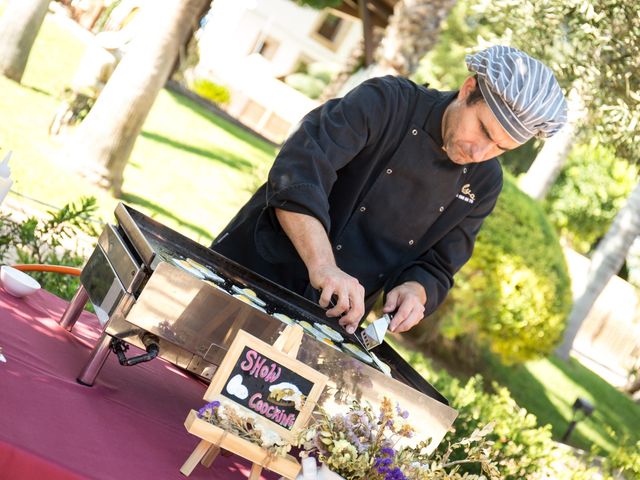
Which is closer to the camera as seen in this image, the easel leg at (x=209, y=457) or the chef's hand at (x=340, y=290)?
the easel leg at (x=209, y=457)

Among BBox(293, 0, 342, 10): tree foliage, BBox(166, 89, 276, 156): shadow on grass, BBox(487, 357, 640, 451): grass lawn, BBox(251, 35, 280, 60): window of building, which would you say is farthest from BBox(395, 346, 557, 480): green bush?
BBox(251, 35, 280, 60): window of building

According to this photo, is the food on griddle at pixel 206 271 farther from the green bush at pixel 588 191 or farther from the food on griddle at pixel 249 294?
the green bush at pixel 588 191

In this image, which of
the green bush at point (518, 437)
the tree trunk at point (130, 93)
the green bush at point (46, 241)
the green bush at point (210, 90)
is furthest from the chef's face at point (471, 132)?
the green bush at point (210, 90)

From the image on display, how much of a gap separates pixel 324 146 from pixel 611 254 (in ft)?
41.1

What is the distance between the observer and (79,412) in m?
2.05

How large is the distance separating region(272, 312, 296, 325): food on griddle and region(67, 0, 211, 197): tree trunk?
627 centimetres

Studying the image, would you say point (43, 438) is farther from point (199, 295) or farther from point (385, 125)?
point (385, 125)

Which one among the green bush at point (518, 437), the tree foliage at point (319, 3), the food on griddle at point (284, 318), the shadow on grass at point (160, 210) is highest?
the tree foliage at point (319, 3)

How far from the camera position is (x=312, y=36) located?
3525 centimetres

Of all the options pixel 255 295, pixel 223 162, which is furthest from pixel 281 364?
pixel 223 162

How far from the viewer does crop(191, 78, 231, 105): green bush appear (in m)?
21.9

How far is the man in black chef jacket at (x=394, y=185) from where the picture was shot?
265cm

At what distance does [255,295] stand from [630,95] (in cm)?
858

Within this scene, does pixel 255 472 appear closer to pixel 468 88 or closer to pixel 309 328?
pixel 309 328
